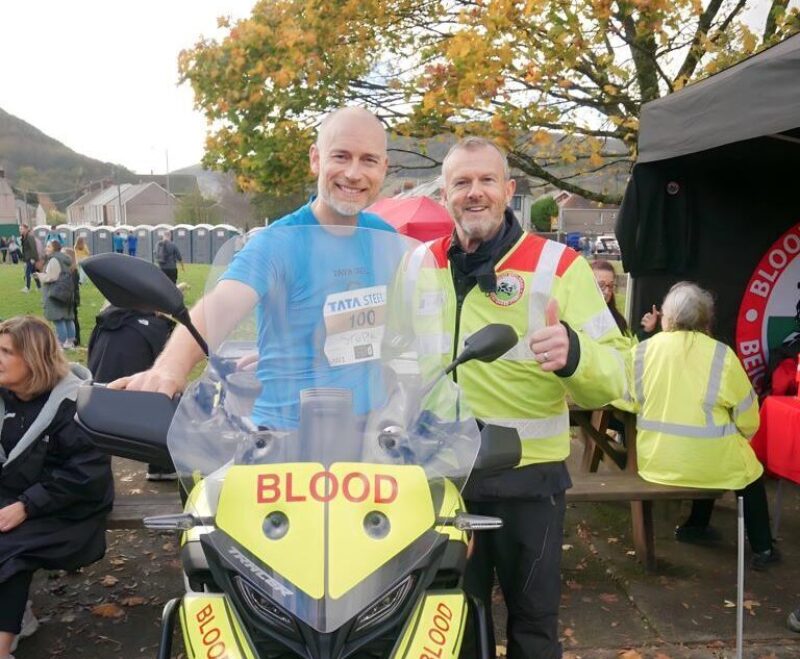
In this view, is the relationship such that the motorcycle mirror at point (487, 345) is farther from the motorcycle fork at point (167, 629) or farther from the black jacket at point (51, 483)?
the black jacket at point (51, 483)

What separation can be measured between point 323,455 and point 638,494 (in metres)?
3.11

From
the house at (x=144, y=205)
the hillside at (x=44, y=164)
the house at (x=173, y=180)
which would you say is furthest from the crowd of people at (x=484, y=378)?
the hillside at (x=44, y=164)

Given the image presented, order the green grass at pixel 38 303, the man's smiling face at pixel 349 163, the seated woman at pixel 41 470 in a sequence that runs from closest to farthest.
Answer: the man's smiling face at pixel 349 163 < the seated woman at pixel 41 470 < the green grass at pixel 38 303

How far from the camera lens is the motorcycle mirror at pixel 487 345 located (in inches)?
71.0

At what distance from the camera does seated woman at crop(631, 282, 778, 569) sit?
14.2ft

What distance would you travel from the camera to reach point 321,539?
4.76ft

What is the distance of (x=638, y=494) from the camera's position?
427 cm

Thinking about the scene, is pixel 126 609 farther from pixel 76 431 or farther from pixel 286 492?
pixel 286 492

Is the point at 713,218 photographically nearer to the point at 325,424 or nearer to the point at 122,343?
the point at 122,343

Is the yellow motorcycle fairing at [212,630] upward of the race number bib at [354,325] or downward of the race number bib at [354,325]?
downward

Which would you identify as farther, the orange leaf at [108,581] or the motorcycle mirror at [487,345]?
the orange leaf at [108,581]

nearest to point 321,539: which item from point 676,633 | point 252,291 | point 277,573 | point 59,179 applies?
point 277,573

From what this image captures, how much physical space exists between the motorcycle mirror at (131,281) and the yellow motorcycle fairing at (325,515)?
39 cm

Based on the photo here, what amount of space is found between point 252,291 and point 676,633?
3019 mm
